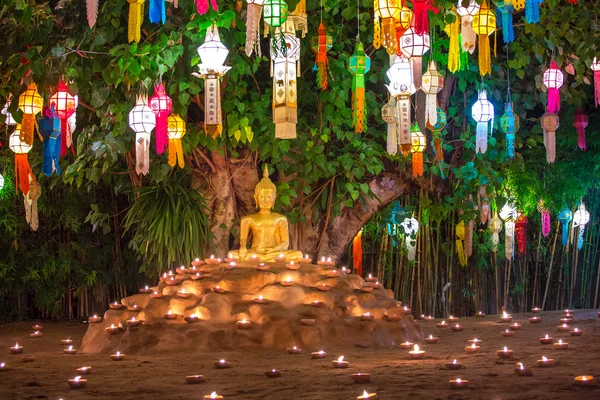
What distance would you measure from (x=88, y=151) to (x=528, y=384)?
4.84m

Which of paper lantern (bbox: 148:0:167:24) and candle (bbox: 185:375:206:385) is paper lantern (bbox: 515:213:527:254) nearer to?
paper lantern (bbox: 148:0:167:24)

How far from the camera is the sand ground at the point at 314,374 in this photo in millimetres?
4230

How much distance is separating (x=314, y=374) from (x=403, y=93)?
7.09ft

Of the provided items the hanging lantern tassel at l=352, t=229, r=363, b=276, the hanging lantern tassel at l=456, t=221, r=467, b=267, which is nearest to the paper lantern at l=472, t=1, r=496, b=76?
the hanging lantern tassel at l=352, t=229, r=363, b=276

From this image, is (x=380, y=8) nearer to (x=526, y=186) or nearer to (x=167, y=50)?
(x=167, y=50)

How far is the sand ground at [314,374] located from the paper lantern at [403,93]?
140cm

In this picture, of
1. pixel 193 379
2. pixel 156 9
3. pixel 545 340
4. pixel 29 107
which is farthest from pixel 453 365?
pixel 29 107

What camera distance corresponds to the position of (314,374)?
4.92 meters

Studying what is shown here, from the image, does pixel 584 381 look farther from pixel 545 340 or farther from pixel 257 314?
pixel 257 314

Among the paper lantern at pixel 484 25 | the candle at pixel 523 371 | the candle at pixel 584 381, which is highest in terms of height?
the paper lantern at pixel 484 25

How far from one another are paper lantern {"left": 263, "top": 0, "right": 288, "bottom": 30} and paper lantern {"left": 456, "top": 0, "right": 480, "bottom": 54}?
4.52ft

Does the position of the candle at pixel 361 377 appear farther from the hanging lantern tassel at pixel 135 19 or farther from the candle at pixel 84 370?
the hanging lantern tassel at pixel 135 19

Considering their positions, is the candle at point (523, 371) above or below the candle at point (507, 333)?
above

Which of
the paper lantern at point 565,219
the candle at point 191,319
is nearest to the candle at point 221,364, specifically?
the candle at point 191,319
